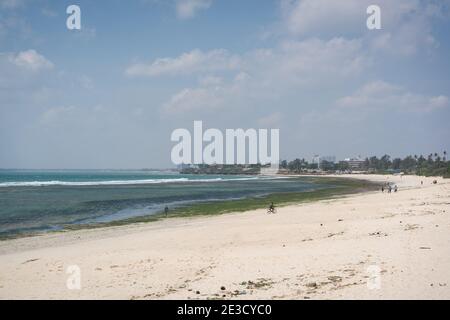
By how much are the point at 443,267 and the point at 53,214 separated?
106 ft

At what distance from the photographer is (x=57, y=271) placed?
13391 millimetres

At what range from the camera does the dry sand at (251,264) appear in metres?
10.1

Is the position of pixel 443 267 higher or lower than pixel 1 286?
higher

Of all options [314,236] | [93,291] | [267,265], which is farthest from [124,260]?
[314,236]

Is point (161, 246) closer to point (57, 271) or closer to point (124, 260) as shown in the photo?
point (124, 260)

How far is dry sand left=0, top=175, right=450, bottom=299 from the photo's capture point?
10125 mm

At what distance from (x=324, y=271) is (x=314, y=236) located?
6797 millimetres

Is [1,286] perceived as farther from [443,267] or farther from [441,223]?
[441,223]

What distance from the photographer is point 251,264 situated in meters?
13.1

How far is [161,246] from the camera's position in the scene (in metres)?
17.9

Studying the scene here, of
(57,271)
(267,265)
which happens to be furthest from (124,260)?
(267,265)

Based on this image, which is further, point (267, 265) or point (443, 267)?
point (267, 265)
